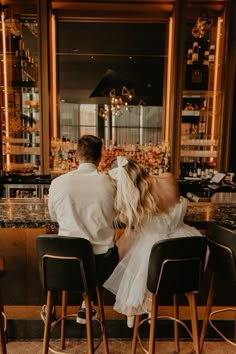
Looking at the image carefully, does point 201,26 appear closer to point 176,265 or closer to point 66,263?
point 176,265

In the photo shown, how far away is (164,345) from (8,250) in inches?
51.1

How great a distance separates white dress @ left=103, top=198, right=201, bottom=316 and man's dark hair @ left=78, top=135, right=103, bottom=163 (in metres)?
0.47

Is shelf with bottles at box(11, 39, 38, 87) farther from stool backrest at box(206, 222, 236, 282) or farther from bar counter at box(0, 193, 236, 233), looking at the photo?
stool backrest at box(206, 222, 236, 282)

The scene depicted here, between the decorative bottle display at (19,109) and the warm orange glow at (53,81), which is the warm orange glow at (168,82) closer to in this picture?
the warm orange glow at (53,81)

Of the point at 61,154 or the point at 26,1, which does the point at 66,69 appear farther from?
the point at 61,154

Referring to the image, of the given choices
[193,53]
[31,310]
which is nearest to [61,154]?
[193,53]

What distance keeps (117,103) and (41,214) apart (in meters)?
3.45

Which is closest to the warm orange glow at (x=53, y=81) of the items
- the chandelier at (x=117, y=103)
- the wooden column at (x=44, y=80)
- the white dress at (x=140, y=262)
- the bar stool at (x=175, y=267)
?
the wooden column at (x=44, y=80)

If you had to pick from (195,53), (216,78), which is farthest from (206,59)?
(216,78)

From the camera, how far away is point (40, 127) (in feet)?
15.0

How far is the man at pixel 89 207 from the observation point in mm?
1645

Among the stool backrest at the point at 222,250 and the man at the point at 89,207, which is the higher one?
the man at the point at 89,207

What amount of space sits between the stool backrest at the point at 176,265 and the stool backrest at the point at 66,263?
1.05ft

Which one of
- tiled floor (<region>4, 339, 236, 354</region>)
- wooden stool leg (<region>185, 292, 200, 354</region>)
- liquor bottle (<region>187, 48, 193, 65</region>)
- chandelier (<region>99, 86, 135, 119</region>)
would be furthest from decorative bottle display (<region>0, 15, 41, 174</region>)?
wooden stool leg (<region>185, 292, 200, 354</region>)
